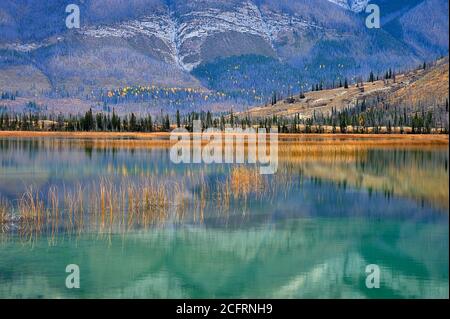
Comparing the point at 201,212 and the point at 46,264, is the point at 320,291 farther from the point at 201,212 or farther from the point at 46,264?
the point at 201,212

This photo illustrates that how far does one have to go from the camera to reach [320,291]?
20516 millimetres

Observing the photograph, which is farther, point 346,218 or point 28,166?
point 28,166

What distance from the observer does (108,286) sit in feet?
67.7

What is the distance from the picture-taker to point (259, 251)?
24.8 metres


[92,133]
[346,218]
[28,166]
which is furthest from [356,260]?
[92,133]

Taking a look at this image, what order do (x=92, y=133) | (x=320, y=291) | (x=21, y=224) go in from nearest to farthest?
1. (x=320, y=291)
2. (x=21, y=224)
3. (x=92, y=133)

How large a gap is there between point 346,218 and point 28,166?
2934cm

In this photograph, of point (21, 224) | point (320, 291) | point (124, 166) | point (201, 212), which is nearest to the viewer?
point (320, 291)

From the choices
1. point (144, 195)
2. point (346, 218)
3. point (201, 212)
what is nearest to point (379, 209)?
point (346, 218)

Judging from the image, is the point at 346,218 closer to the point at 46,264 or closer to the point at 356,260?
the point at 356,260

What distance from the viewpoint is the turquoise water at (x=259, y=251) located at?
20609 mm

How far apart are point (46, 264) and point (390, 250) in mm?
11306

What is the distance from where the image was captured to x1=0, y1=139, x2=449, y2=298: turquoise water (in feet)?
67.6

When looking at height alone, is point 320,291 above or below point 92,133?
below
